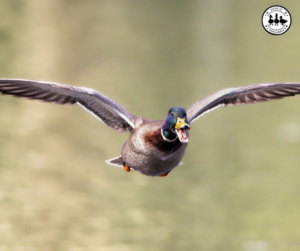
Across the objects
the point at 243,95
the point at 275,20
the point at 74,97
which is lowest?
the point at 74,97

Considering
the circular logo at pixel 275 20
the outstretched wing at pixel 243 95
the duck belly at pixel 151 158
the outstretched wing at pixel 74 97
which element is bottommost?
the duck belly at pixel 151 158

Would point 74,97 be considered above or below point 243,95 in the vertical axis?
below

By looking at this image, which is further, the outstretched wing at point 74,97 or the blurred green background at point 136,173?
the blurred green background at point 136,173

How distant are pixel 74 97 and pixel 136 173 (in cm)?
390

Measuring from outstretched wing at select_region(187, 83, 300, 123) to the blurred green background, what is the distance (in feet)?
10.1

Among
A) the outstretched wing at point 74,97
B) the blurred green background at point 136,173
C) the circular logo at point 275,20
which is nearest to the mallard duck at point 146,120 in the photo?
the outstretched wing at point 74,97

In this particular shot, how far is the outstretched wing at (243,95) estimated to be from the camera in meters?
3.50

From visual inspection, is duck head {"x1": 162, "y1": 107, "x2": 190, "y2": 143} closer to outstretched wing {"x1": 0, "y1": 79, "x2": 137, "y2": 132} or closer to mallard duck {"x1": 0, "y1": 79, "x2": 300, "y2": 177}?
mallard duck {"x1": 0, "y1": 79, "x2": 300, "y2": 177}

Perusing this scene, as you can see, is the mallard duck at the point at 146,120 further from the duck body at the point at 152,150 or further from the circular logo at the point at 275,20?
the circular logo at the point at 275,20

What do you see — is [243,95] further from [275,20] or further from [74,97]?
[275,20]

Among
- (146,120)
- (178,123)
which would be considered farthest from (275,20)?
(178,123)

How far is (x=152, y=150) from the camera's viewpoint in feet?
10.6

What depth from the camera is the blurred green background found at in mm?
6641

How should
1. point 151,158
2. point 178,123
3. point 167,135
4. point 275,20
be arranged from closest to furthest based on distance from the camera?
point 178,123, point 167,135, point 151,158, point 275,20
